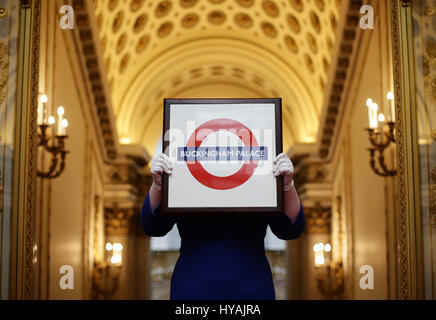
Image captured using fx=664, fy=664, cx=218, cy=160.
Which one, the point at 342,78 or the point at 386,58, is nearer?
the point at 386,58

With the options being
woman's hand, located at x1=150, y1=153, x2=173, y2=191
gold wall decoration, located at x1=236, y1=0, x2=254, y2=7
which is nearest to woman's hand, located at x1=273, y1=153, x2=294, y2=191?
woman's hand, located at x1=150, y1=153, x2=173, y2=191

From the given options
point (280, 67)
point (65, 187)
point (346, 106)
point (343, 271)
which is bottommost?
point (343, 271)

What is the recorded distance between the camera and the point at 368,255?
513 inches

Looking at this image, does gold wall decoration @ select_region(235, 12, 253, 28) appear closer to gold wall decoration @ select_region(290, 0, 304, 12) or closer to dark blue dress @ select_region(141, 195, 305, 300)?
gold wall decoration @ select_region(290, 0, 304, 12)

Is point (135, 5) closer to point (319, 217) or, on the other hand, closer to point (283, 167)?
point (319, 217)

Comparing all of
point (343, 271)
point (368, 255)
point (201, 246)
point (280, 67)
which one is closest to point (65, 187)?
point (368, 255)

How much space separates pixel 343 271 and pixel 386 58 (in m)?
6.54

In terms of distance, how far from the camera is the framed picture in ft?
11.5

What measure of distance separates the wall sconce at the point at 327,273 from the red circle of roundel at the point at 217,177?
505 inches

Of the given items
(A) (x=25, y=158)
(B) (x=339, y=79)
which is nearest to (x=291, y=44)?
(B) (x=339, y=79)

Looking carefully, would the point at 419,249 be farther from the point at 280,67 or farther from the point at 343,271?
the point at 280,67

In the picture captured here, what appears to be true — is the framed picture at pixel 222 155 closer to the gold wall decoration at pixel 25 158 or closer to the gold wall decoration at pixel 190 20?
the gold wall decoration at pixel 25 158

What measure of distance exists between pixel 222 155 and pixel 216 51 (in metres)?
16.2

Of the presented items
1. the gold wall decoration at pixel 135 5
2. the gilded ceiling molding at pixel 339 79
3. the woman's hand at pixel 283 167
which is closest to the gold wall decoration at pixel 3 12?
the woman's hand at pixel 283 167
